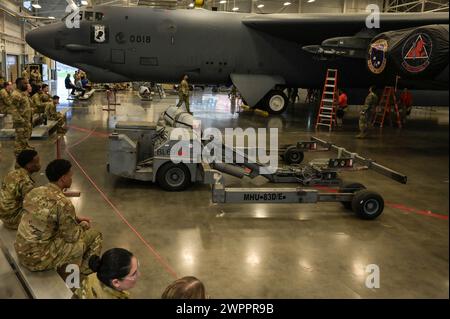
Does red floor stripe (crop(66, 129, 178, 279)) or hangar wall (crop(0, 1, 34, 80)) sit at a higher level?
hangar wall (crop(0, 1, 34, 80))

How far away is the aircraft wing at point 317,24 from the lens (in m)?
14.9

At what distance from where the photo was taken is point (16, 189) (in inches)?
181

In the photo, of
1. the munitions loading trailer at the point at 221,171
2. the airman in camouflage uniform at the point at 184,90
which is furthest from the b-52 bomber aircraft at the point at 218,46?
the munitions loading trailer at the point at 221,171

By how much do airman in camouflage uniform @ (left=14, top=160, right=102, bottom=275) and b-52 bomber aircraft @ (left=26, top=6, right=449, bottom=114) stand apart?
12228 mm

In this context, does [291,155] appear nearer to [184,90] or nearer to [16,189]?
[16,189]

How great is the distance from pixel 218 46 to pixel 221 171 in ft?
32.2

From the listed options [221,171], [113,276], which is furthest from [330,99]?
[113,276]

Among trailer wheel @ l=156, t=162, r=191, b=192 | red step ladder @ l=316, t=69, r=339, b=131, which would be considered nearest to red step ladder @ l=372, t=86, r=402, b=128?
red step ladder @ l=316, t=69, r=339, b=131

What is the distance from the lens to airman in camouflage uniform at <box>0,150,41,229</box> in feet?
15.1

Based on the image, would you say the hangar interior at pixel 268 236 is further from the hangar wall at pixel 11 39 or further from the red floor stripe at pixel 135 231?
the hangar wall at pixel 11 39

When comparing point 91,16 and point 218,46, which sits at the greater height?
point 91,16

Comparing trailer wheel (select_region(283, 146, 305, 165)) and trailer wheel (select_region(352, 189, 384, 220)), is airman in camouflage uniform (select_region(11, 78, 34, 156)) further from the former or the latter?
trailer wheel (select_region(352, 189, 384, 220))

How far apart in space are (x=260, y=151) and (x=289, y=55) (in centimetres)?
766

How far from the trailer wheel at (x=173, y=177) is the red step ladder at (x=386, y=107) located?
38.8 feet
